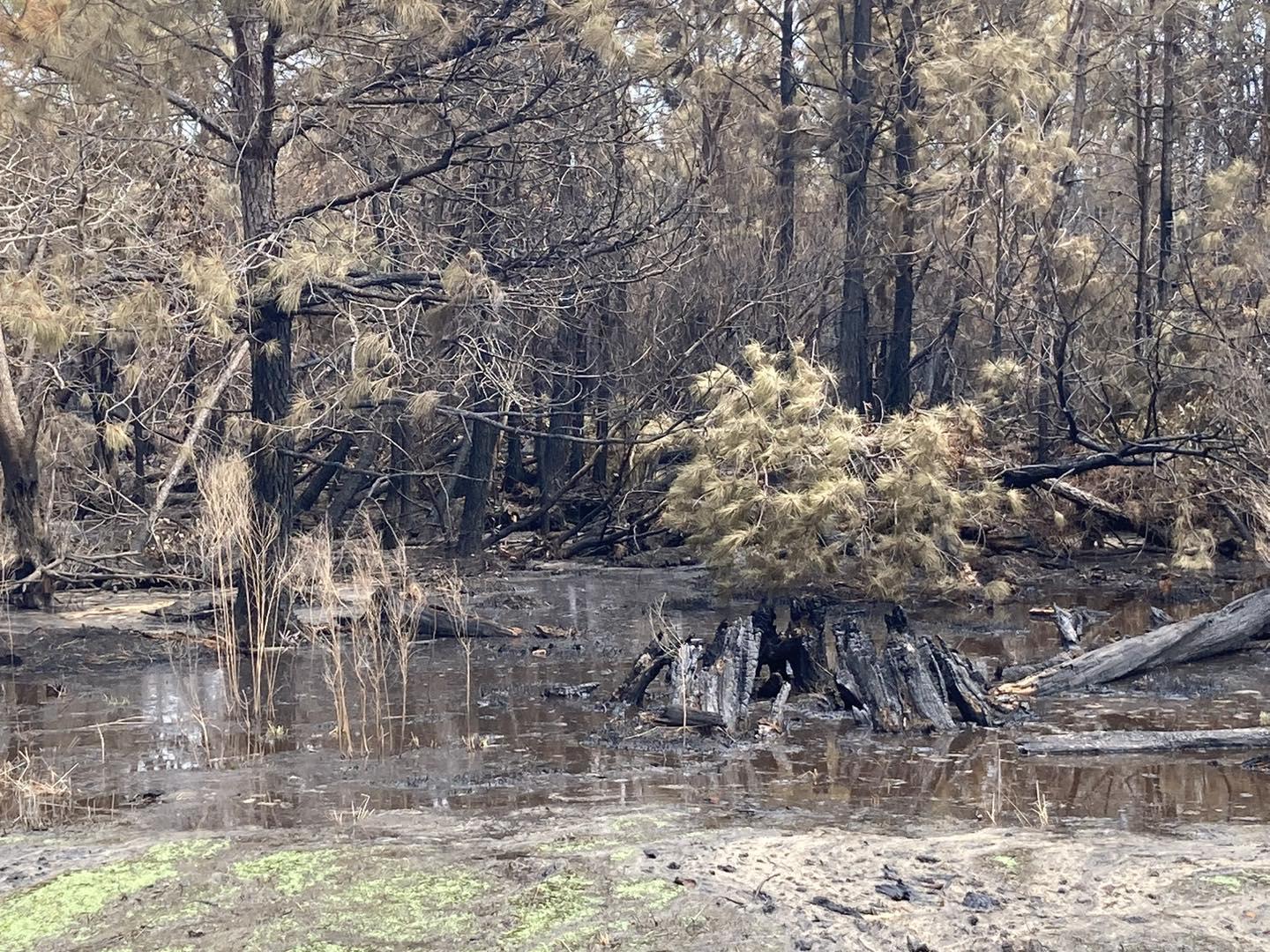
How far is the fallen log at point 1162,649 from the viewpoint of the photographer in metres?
9.14

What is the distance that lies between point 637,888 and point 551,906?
35 cm

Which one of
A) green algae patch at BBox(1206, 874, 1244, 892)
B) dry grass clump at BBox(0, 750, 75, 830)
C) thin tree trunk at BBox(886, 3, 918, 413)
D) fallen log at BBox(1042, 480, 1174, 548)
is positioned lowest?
green algae patch at BBox(1206, 874, 1244, 892)

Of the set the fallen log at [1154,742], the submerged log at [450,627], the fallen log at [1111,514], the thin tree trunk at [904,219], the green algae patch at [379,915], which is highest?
the thin tree trunk at [904,219]

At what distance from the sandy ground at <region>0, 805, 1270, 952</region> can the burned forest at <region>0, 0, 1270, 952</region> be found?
1.0 inches

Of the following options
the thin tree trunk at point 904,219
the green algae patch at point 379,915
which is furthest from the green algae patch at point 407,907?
the thin tree trunk at point 904,219

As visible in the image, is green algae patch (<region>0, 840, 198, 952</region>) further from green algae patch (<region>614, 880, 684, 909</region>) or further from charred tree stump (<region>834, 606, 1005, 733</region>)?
charred tree stump (<region>834, 606, 1005, 733</region>)

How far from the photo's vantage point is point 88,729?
8273 mm

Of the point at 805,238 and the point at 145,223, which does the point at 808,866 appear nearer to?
the point at 145,223

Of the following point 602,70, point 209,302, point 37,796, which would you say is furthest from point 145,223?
point 37,796

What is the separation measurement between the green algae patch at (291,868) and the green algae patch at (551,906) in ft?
2.81

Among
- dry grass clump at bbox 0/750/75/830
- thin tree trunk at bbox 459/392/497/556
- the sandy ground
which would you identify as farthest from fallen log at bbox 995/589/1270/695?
thin tree trunk at bbox 459/392/497/556

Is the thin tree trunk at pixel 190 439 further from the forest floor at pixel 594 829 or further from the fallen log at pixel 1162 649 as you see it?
the fallen log at pixel 1162 649

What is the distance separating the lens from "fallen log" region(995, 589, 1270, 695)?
30.0 ft

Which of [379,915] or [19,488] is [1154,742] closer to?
[379,915]
